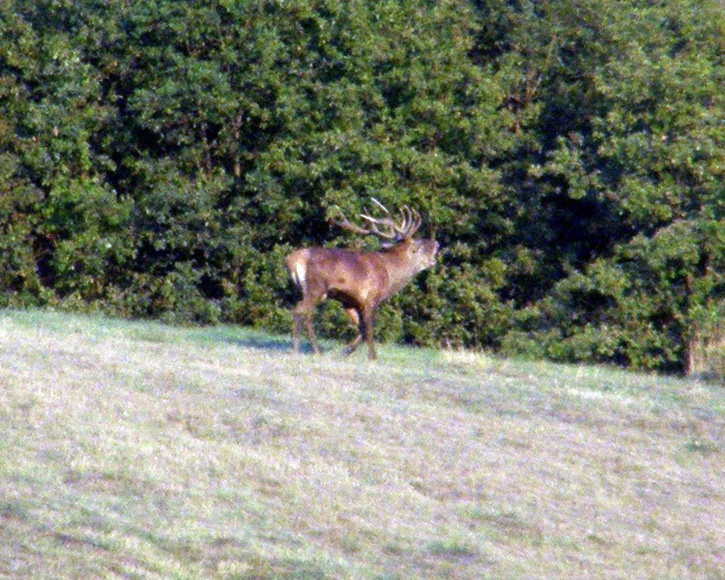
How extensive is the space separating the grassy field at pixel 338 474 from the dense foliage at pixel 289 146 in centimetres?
1182

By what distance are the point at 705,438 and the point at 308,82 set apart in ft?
50.6

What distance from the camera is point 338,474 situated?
30.5 ft

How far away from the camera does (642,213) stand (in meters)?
23.4

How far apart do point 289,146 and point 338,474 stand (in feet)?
55.5

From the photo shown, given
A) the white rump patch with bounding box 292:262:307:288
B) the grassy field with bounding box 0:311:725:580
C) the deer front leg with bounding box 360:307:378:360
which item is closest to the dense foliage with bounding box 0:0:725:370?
the deer front leg with bounding box 360:307:378:360

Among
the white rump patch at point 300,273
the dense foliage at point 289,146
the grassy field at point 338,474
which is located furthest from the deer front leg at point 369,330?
the dense foliage at point 289,146

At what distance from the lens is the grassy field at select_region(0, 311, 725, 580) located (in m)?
7.64

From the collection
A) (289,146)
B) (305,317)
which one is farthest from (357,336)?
(289,146)

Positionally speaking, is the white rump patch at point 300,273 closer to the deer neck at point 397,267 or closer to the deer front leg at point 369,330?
the deer front leg at point 369,330

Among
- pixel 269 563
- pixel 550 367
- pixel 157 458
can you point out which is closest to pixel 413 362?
pixel 550 367

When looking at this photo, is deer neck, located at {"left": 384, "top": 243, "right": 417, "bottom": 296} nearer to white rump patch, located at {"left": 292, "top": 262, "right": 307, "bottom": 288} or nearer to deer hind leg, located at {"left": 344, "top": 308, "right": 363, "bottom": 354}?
deer hind leg, located at {"left": 344, "top": 308, "right": 363, "bottom": 354}

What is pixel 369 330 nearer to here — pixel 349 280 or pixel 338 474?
pixel 349 280

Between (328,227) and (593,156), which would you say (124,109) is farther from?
(593,156)

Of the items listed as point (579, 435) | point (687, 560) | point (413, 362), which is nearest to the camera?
point (687, 560)
